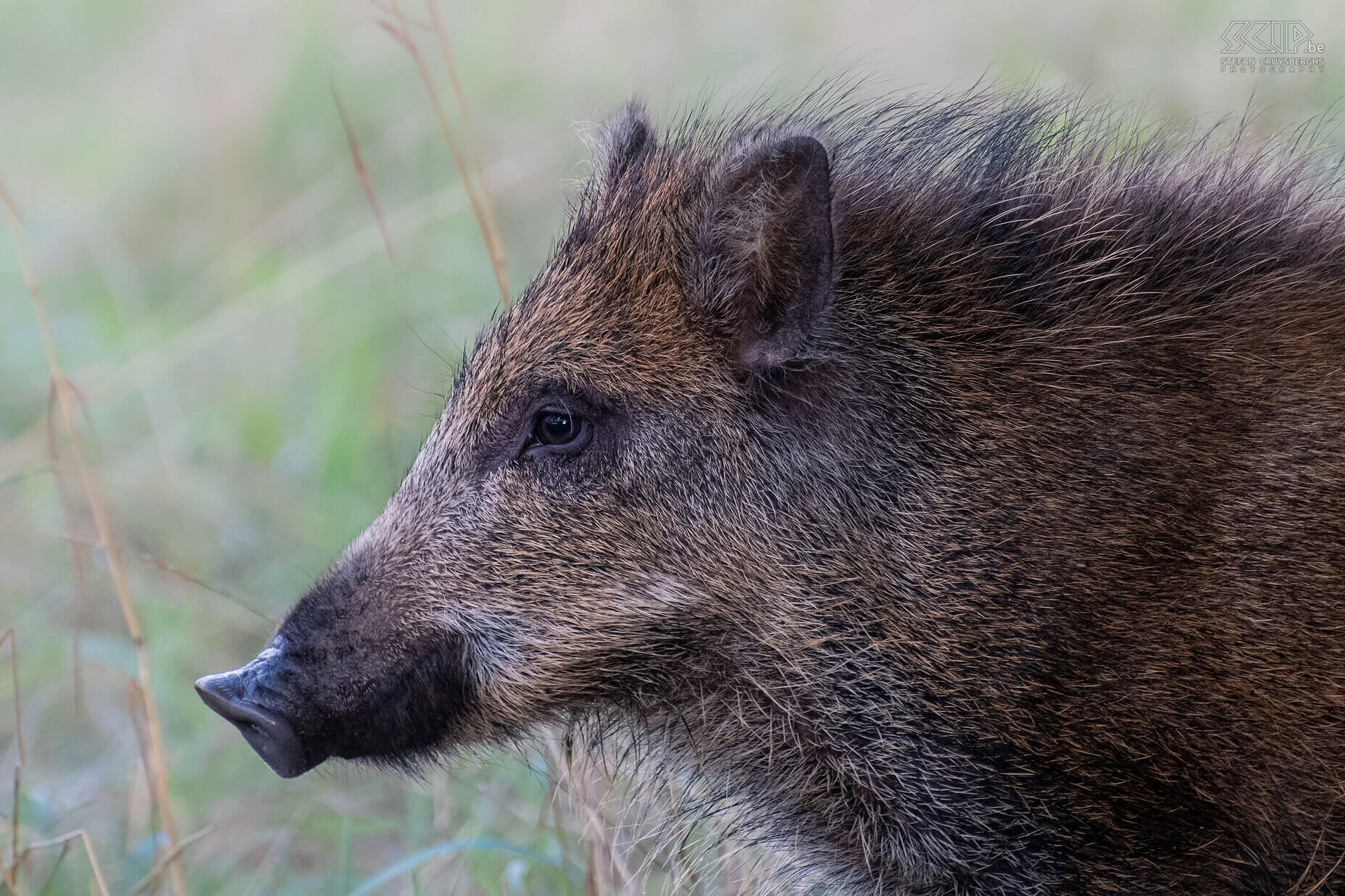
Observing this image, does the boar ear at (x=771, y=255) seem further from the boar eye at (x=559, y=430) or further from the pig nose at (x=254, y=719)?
the pig nose at (x=254, y=719)

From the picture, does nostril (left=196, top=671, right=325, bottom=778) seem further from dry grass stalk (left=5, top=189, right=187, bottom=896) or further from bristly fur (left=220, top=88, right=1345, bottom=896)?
dry grass stalk (left=5, top=189, right=187, bottom=896)

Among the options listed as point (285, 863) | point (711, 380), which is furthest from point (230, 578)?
point (711, 380)

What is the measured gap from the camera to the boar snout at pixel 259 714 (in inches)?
113

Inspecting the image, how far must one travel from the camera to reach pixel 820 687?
3.05 m

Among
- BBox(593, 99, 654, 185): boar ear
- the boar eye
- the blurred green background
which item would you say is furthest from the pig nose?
BBox(593, 99, 654, 185): boar ear

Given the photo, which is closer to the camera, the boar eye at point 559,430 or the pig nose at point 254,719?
the pig nose at point 254,719

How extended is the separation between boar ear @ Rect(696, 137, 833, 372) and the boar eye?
15.1 inches

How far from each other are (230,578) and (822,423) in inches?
132

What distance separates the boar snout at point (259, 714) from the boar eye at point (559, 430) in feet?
2.52

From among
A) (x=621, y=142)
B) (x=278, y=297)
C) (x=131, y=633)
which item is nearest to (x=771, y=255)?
(x=621, y=142)

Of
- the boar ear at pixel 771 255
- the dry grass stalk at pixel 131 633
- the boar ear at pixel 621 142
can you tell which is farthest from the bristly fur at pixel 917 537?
the dry grass stalk at pixel 131 633

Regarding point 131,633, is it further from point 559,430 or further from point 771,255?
point 771,255

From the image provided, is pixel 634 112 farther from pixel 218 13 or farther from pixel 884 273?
pixel 218 13

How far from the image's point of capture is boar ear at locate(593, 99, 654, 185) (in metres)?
3.60
